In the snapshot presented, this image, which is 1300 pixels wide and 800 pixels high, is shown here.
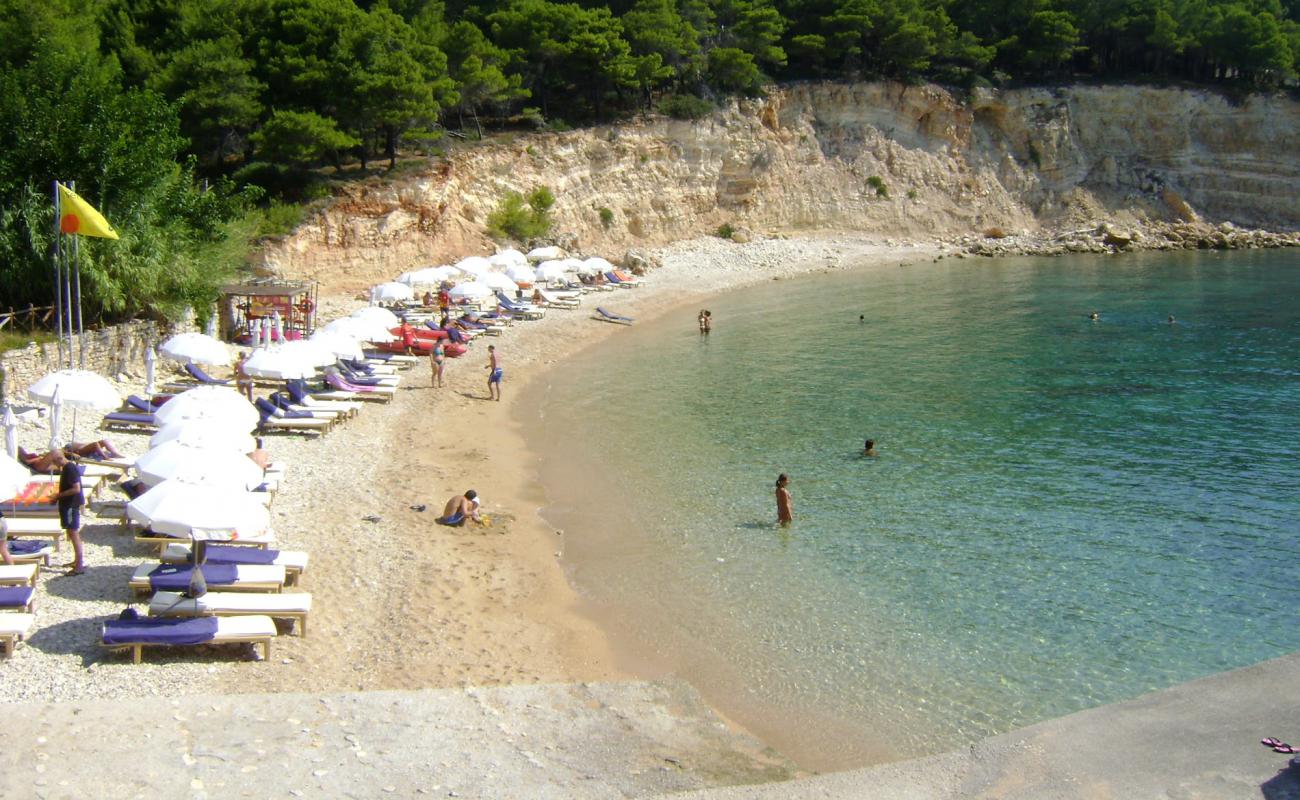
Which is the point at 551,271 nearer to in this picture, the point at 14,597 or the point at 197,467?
the point at 197,467

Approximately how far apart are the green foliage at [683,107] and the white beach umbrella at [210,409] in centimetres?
4186

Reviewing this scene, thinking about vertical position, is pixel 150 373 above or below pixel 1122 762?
above

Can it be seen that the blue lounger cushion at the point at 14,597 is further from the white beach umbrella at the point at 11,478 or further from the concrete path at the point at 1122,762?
the concrete path at the point at 1122,762

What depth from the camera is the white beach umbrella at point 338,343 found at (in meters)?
23.9

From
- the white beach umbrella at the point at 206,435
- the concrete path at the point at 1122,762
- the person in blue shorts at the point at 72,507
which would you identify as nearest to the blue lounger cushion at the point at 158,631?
the person in blue shorts at the point at 72,507

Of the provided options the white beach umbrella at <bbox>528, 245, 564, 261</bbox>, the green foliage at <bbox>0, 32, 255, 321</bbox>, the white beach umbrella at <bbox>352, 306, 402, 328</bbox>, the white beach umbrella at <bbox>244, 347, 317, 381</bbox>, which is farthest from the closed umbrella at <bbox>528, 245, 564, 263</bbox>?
the white beach umbrella at <bbox>244, 347, 317, 381</bbox>

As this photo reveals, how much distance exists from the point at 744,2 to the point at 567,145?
684 inches

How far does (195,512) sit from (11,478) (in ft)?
9.02

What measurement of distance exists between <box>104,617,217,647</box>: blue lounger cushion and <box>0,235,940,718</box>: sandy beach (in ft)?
0.92

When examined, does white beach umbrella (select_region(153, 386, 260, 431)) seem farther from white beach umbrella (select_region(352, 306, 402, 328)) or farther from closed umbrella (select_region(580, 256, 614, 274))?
closed umbrella (select_region(580, 256, 614, 274))

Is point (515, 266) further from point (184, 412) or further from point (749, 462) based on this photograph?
point (184, 412)

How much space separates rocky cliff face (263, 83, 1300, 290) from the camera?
51750mm

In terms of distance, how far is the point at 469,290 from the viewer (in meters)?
35.8

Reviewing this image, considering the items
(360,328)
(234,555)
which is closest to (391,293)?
(360,328)
